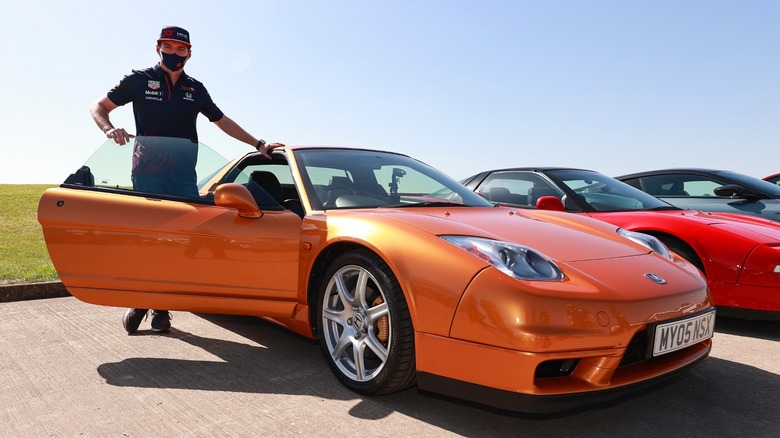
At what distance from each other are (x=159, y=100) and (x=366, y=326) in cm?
231

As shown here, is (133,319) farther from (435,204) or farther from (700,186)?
(700,186)

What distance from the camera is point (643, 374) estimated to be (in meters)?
2.29

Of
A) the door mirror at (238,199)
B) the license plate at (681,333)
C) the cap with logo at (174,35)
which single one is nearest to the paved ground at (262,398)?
the license plate at (681,333)

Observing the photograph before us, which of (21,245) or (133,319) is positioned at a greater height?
(133,319)

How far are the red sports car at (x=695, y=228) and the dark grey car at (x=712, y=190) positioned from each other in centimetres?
103

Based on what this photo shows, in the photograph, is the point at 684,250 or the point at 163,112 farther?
the point at 684,250

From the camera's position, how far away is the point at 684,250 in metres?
4.22

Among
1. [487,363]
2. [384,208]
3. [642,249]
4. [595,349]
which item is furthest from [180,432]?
[642,249]

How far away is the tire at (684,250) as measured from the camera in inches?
163

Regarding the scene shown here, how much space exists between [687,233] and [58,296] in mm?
5415

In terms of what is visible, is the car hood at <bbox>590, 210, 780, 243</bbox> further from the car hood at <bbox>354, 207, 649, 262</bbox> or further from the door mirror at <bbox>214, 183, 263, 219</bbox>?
the door mirror at <bbox>214, 183, 263, 219</bbox>

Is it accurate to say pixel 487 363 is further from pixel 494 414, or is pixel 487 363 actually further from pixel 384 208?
pixel 384 208

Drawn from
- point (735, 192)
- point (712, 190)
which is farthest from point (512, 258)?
point (712, 190)

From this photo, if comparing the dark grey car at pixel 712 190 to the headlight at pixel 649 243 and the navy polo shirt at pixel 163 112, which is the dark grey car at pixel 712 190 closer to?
the headlight at pixel 649 243
